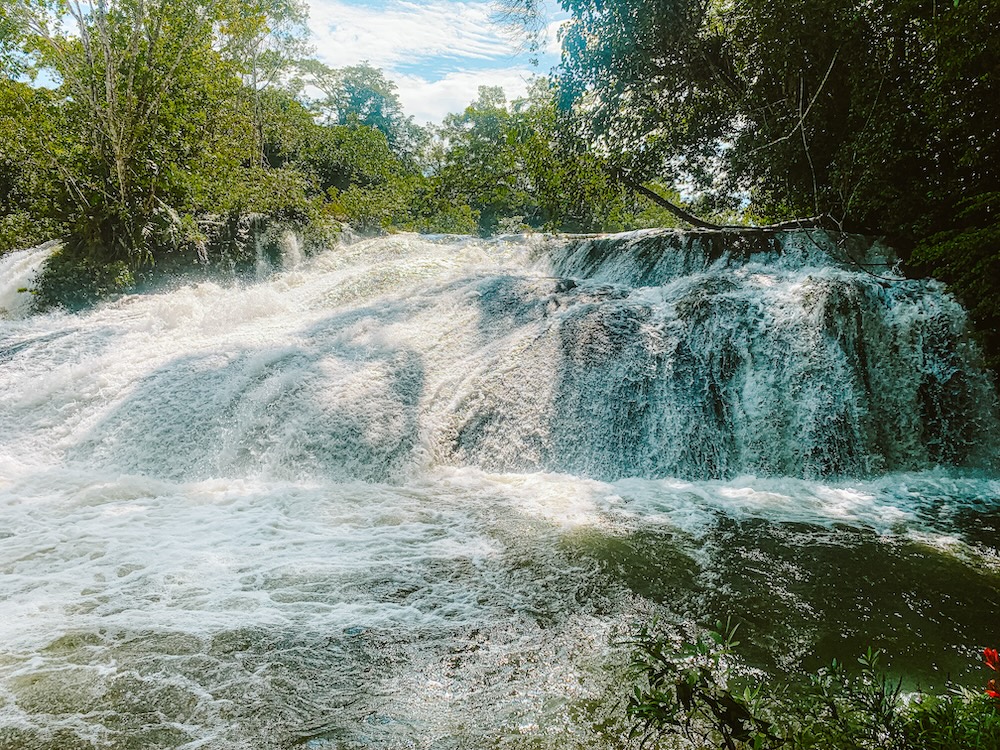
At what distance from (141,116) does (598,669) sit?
583 inches

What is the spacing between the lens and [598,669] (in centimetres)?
291

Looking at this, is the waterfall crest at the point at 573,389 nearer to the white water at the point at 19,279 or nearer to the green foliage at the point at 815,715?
the white water at the point at 19,279

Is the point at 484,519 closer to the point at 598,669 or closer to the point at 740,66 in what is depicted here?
the point at 598,669

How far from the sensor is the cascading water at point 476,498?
2.84 m

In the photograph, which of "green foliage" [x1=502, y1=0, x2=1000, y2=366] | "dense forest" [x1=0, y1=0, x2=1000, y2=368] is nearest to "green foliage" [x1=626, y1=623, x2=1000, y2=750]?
"green foliage" [x1=502, y1=0, x2=1000, y2=366]

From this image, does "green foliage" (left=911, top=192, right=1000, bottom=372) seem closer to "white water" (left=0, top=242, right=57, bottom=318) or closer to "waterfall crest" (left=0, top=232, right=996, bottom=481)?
"waterfall crest" (left=0, top=232, right=996, bottom=481)

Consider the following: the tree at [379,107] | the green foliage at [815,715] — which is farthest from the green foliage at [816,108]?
the tree at [379,107]

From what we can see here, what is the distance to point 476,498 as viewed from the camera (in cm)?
544

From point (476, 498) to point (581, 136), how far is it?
9.53 metres

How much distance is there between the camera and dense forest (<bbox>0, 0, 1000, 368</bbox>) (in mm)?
8227

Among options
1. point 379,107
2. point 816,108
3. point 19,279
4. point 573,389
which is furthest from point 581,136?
point 379,107

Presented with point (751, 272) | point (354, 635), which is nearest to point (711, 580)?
point (354, 635)

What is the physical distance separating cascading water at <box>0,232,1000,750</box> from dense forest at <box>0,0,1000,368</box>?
180 centimetres

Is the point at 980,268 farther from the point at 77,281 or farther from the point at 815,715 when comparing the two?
the point at 77,281
